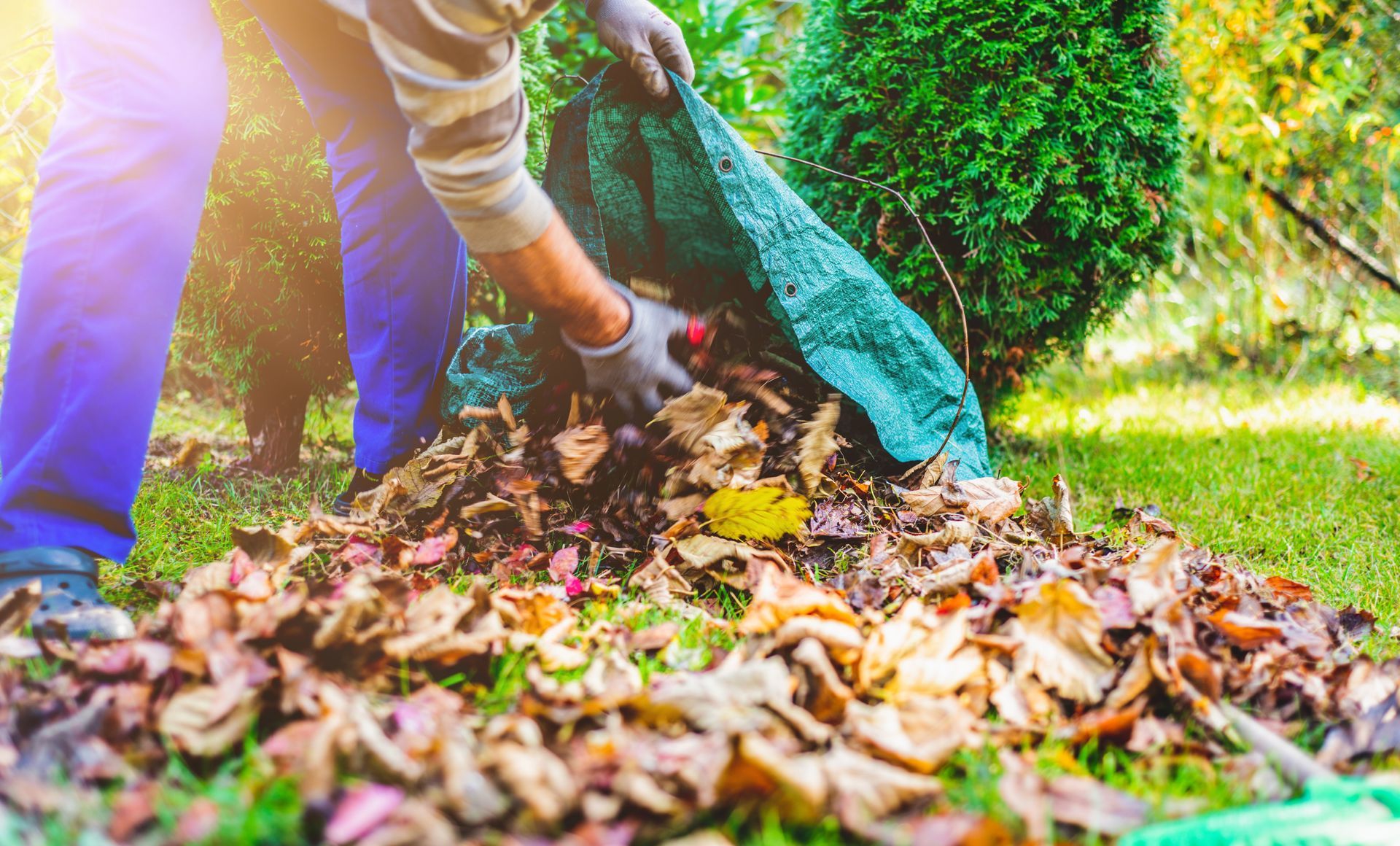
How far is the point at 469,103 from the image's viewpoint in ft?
4.18

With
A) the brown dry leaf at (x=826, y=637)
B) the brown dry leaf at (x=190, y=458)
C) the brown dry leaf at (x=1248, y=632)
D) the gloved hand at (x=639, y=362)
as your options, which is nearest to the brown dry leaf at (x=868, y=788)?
the brown dry leaf at (x=826, y=637)

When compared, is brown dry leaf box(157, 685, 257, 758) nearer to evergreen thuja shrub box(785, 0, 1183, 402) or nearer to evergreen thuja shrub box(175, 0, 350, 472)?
evergreen thuja shrub box(175, 0, 350, 472)

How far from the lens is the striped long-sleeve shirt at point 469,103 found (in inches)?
48.3

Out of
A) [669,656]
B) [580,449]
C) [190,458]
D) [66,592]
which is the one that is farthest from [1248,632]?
[190,458]

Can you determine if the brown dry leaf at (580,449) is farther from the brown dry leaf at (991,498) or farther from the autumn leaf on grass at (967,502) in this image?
the brown dry leaf at (991,498)

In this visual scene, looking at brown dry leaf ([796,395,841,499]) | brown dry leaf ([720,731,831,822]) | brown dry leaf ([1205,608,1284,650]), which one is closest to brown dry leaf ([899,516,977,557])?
brown dry leaf ([796,395,841,499])

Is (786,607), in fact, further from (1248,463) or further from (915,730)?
(1248,463)

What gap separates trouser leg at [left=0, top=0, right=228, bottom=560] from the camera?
1.32 m

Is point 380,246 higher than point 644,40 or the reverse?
the reverse

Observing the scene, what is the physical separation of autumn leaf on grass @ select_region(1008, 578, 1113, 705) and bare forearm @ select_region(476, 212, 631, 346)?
0.89 m

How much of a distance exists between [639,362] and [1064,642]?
90 centimetres

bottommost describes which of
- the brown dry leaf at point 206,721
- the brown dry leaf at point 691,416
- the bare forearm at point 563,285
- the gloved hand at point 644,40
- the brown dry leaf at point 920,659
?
the brown dry leaf at point 206,721

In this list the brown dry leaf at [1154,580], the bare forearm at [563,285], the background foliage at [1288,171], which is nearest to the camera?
the brown dry leaf at [1154,580]

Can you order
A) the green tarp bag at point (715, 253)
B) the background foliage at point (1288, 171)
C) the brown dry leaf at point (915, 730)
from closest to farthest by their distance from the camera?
the brown dry leaf at point (915, 730) → the green tarp bag at point (715, 253) → the background foliage at point (1288, 171)
